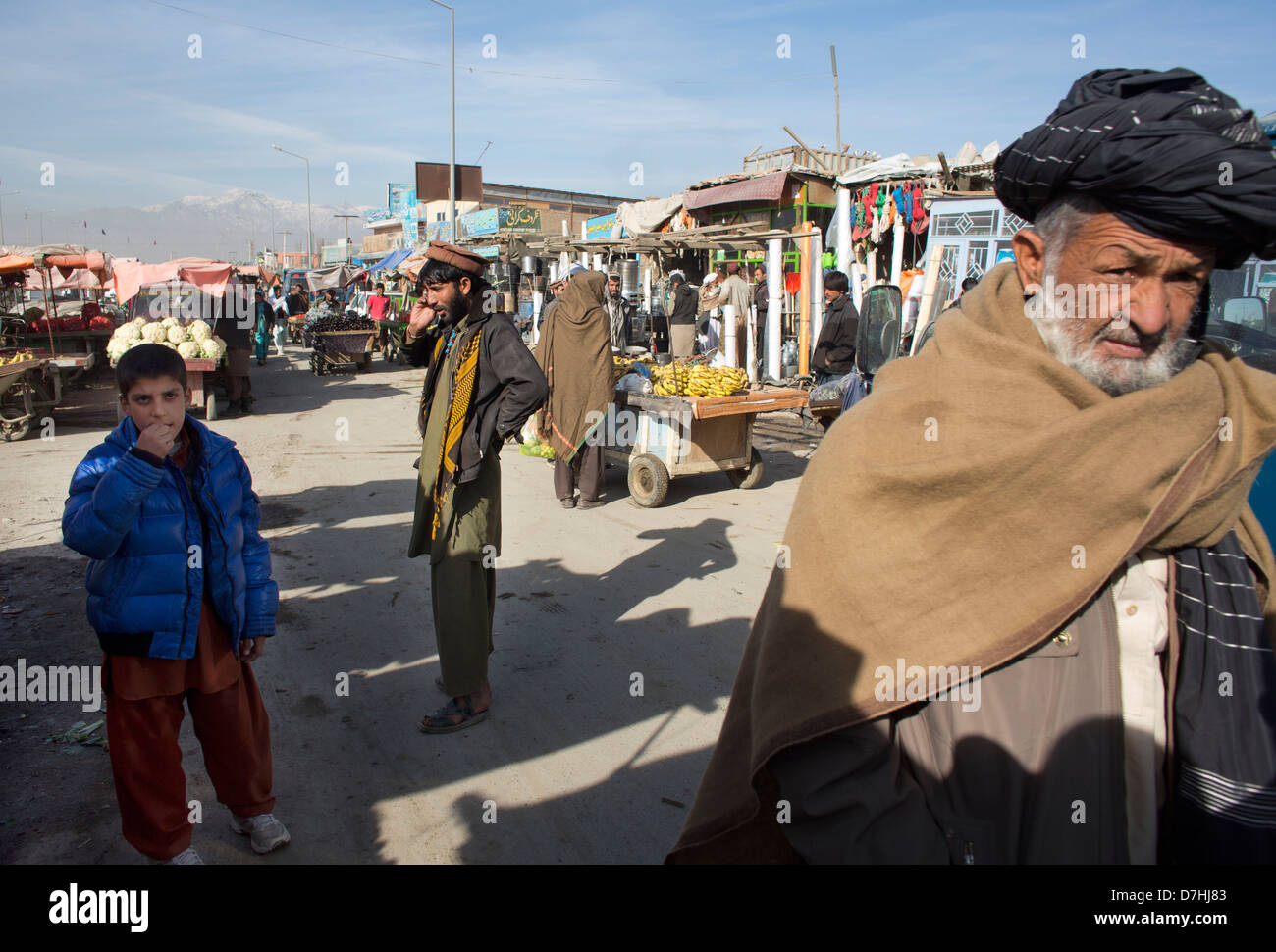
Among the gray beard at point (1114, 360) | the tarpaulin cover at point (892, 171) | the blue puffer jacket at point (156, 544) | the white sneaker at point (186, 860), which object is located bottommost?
the white sneaker at point (186, 860)

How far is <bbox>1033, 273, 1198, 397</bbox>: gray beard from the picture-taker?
1.28m

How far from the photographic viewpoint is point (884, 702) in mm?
1212

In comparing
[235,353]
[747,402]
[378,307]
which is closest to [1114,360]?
[747,402]

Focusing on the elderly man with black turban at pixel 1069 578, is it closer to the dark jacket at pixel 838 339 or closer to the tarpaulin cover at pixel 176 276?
the dark jacket at pixel 838 339

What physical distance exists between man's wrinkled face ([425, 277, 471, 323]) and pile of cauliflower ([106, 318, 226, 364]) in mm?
10534

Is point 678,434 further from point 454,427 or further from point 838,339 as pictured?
point 454,427

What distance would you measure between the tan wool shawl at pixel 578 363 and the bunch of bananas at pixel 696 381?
640 millimetres

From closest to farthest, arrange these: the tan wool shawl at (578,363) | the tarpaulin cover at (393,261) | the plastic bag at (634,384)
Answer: the tan wool shawl at (578,363) → the plastic bag at (634,384) → the tarpaulin cover at (393,261)

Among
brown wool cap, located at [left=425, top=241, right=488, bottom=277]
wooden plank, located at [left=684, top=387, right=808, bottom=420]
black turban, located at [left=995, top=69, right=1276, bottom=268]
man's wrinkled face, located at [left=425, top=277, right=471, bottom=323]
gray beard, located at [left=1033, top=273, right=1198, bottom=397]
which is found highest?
brown wool cap, located at [left=425, top=241, right=488, bottom=277]

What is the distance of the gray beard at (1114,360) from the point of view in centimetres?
128

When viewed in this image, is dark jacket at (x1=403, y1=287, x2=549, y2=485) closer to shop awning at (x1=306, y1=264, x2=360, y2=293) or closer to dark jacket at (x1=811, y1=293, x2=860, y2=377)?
dark jacket at (x1=811, y1=293, x2=860, y2=377)

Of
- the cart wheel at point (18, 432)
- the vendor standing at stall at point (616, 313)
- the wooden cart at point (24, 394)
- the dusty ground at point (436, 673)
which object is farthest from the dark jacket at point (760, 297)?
the cart wheel at point (18, 432)

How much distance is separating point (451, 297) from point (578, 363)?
3.83 metres

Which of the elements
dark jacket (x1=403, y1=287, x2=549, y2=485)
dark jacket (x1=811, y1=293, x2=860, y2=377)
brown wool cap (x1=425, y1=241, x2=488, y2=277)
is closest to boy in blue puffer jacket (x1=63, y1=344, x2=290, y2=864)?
dark jacket (x1=403, y1=287, x2=549, y2=485)
